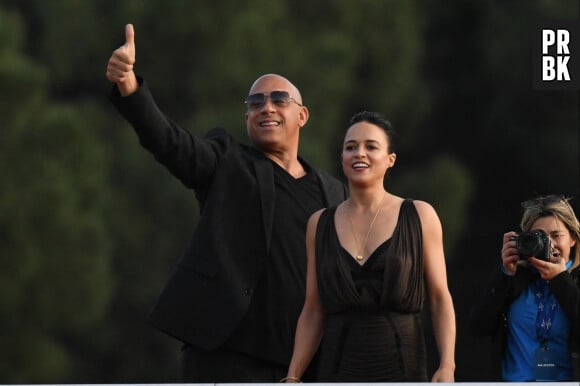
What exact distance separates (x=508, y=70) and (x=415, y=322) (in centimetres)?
811

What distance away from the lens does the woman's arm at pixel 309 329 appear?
3.45m

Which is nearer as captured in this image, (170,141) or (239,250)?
(170,141)

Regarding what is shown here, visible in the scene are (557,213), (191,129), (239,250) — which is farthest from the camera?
(191,129)

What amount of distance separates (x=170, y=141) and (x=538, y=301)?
98 centimetres

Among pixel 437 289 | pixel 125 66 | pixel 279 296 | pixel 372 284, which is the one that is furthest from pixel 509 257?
pixel 125 66

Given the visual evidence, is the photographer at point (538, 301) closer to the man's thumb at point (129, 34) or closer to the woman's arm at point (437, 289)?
the woman's arm at point (437, 289)

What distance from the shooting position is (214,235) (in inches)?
156

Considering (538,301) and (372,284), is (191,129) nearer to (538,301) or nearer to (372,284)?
(538,301)

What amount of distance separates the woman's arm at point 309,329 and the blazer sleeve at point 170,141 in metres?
0.57

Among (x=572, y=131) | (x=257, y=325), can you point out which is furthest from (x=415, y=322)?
(x=572, y=131)

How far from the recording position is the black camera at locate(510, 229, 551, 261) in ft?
11.8

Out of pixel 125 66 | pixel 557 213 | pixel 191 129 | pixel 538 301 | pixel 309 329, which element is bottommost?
pixel 309 329

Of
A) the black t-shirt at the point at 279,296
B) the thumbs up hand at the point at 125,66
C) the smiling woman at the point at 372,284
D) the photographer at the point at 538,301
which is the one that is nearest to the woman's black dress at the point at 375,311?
the smiling woman at the point at 372,284

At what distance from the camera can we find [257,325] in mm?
3971
